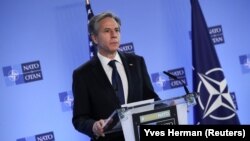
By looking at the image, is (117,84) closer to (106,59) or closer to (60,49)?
(106,59)

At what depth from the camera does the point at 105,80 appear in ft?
9.38

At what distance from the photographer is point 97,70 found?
2.91 metres

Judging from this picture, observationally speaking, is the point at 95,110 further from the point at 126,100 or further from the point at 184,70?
the point at 184,70

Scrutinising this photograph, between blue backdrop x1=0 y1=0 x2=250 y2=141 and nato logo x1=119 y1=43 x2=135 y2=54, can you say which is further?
nato logo x1=119 y1=43 x2=135 y2=54

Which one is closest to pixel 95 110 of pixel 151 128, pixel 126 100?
pixel 126 100

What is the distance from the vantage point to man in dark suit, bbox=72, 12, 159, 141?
111 inches

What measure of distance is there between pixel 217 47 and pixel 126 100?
8.97 feet

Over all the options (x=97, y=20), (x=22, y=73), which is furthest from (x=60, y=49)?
(x=97, y=20)

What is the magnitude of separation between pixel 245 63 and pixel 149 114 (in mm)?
3443

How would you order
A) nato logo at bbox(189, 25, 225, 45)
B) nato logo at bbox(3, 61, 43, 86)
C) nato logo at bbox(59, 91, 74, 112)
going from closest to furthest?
nato logo at bbox(3, 61, 43, 86) → nato logo at bbox(59, 91, 74, 112) → nato logo at bbox(189, 25, 225, 45)

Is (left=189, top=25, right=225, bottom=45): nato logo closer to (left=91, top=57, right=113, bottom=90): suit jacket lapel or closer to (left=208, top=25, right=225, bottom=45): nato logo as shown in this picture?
(left=208, top=25, right=225, bottom=45): nato logo
